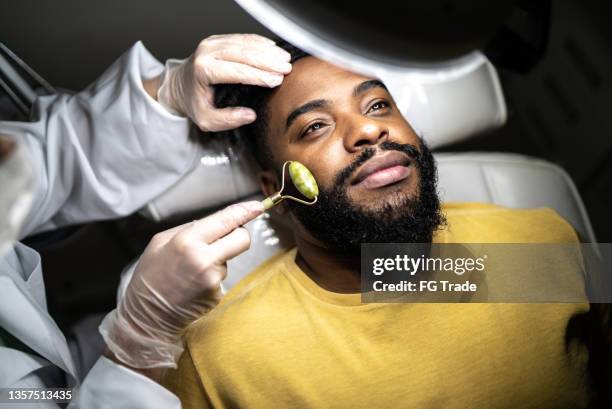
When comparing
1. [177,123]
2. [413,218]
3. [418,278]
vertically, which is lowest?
[418,278]

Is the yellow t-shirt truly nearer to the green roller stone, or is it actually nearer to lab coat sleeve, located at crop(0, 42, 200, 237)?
the green roller stone

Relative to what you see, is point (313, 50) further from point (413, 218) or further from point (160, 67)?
point (160, 67)

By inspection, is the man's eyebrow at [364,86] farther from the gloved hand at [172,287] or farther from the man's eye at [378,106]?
the gloved hand at [172,287]

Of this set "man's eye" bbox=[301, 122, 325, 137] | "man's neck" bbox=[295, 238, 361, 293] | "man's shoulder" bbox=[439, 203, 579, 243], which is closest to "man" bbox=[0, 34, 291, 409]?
"man's eye" bbox=[301, 122, 325, 137]

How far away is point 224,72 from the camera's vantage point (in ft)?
3.41

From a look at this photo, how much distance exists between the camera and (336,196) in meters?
1.00

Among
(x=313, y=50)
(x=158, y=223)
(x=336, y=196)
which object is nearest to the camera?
(x=313, y=50)

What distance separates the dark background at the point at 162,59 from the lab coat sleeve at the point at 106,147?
0.06 meters

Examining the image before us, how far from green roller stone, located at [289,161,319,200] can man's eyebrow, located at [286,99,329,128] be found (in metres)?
0.10

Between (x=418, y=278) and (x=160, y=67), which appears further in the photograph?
(x=160, y=67)

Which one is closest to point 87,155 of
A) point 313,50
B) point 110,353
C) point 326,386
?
point 110,353

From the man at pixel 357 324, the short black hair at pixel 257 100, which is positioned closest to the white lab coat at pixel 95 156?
the short black hair at pixel 257 100

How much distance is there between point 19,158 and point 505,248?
36.2 inches

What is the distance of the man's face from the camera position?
1.00 m
